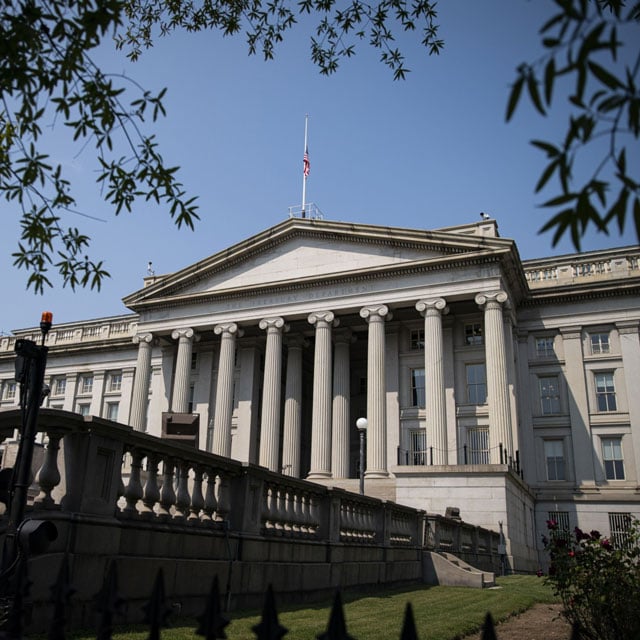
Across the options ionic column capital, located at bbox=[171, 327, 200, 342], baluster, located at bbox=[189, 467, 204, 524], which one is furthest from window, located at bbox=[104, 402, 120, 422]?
baluster, located at bbox=[189, 467, 204, 524]

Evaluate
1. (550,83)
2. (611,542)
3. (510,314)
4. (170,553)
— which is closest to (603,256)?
(510,314)

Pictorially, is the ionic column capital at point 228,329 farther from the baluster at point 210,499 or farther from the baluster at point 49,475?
the baluster at point 49,475

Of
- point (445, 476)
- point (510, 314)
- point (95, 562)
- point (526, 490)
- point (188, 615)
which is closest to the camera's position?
point (95, 562)

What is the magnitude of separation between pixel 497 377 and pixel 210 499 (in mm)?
29696

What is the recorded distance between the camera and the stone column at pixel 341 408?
42500mm

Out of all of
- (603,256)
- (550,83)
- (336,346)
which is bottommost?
(550,83)

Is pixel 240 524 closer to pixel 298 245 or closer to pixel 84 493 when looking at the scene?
pixel 84 493

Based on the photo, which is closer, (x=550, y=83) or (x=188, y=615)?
(x=550, y=83)

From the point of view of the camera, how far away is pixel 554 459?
4334 cm

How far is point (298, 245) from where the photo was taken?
45.9 meters

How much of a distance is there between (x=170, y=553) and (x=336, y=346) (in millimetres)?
37779

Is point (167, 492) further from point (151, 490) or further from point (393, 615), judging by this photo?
point (393, 615)

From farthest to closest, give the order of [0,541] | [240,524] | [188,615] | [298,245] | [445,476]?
[298,245] → [445,476] → [240,524] → [188,615] → [0,541]

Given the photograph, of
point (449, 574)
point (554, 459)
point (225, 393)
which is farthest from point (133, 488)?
point (554, 459)
